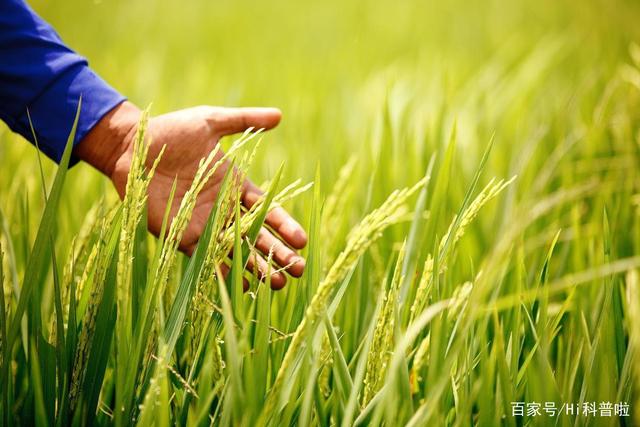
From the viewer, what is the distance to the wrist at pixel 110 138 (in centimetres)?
106

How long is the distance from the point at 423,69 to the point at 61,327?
2306 mm

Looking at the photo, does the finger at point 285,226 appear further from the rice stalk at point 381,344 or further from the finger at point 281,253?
the rice stalk at point 381,344

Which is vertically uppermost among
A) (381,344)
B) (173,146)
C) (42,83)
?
(42,83)

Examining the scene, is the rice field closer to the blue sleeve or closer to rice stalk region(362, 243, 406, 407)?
rice stalk region(362, 243, 406, 407)

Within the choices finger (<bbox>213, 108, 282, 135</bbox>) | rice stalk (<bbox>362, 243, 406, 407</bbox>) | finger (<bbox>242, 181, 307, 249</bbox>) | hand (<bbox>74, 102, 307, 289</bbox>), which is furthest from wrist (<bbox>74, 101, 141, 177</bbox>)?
rice stalk (<bbox>362, 243, 406, 407</bbox>)

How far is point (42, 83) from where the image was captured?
1.04 metres

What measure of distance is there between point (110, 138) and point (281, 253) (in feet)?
1.34

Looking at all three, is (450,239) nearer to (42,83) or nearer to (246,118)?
(246,118)

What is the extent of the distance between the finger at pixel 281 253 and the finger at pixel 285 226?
0.02 m

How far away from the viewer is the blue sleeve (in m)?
1.04

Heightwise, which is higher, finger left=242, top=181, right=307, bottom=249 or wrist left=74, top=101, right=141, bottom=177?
wrist left=74, top=101, right=141, bottom=177

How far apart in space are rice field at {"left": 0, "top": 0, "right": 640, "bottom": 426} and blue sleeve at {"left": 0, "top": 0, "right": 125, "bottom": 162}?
0.16m

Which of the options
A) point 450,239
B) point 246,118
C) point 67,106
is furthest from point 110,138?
point 450,239

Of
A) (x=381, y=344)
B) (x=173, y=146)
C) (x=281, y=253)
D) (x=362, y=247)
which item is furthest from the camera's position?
(x=173, y=146)
